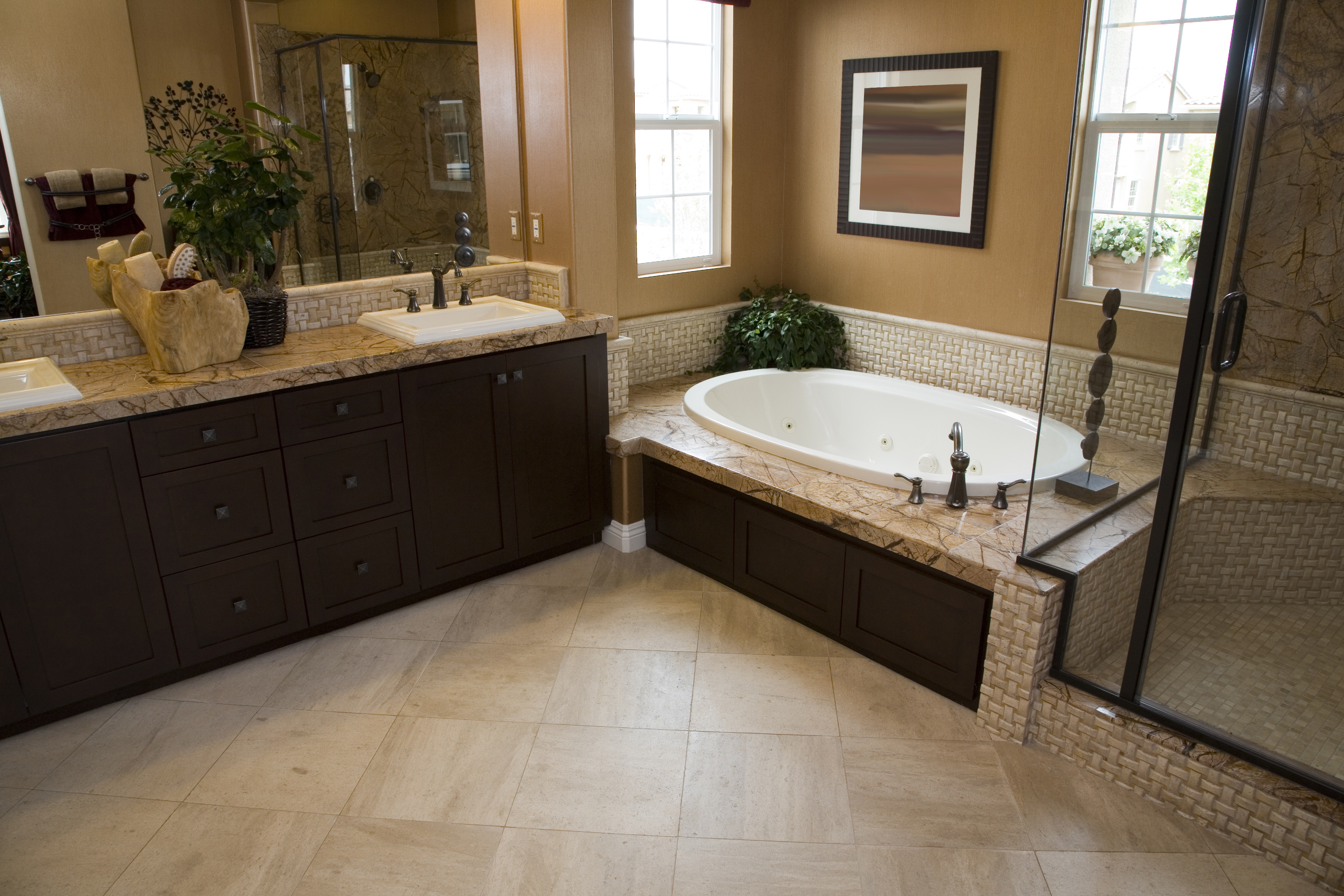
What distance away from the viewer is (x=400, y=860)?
2.24 metres

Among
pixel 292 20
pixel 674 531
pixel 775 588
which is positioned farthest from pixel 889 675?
pixel 292 20

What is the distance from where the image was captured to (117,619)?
273cm

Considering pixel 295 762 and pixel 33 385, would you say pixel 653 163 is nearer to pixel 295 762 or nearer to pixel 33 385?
pixel 33 385

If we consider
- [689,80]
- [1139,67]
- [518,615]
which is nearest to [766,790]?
[518,615]

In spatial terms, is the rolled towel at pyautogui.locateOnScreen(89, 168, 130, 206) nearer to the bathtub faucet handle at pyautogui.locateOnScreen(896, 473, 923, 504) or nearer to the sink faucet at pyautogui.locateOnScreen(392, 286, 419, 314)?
the sink faucet at pyautogui.locateOnScreen(392, 286, 419, 314)

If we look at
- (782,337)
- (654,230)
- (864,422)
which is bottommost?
(864,422)

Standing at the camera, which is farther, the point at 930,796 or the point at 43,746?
the point at 43,746

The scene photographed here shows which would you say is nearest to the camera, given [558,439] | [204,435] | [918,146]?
[204,435]

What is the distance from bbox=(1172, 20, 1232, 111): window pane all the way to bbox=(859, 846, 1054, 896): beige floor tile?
1732mm

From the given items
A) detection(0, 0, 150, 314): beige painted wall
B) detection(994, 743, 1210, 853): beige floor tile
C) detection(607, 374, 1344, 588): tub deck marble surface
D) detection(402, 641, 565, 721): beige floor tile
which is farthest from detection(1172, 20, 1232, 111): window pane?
detection(0, 0, 150, 314): beige painted wall

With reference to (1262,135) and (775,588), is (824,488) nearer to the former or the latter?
(775,588)

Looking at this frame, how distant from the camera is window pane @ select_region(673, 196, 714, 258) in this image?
14.3 feet

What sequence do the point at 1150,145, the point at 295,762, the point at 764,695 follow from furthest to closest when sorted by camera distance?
the point at 764,695 < the point at 295,762 < the point at 1150,145

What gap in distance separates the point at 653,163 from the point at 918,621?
2374 mm
